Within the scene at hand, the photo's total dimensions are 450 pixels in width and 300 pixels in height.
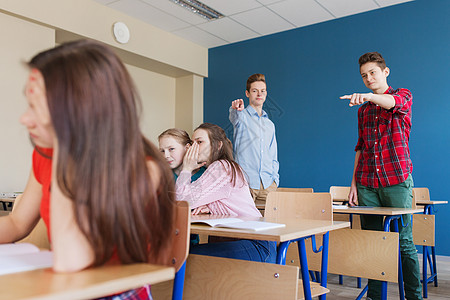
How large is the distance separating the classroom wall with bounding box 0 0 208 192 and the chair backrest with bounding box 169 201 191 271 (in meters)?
2.43

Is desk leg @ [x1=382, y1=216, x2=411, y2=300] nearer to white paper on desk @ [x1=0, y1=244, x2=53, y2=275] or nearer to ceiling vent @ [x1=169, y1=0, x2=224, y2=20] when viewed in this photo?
white paper on desk @ [x1=0, y1=244, x2=53, y2=275]

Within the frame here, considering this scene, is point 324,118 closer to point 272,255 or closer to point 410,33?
point 410,33

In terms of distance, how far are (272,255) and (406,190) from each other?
3.80 ft

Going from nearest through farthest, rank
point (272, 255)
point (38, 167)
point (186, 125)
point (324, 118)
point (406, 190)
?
point (38, 167) < point (272, 255) < point (406, 190) < point (324, 118) < point (186, 125)

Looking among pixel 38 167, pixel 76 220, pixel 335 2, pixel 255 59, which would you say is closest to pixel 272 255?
pixel 38 167

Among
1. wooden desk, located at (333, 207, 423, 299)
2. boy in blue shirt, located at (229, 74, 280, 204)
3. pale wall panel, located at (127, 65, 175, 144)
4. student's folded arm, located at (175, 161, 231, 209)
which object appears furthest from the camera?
pale wall panel, located at (127, 65, 175, 144)

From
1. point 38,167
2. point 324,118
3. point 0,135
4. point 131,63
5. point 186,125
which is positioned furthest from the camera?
point 186,125

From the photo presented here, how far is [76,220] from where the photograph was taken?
65 centimetres

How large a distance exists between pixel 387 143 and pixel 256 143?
1.08 meters

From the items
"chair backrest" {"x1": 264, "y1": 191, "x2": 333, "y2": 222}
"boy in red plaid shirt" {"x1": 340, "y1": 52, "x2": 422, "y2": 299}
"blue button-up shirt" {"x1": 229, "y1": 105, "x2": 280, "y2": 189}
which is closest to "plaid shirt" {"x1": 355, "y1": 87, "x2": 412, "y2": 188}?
"boy in red plaid shirt" {"x1": 340, "y1": 52, "x2": 422, "y2": 299}

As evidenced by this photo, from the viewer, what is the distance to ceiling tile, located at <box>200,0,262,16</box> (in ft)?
15.0

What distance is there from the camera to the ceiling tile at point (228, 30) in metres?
5.16

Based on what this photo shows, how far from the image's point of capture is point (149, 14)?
492 centimetres

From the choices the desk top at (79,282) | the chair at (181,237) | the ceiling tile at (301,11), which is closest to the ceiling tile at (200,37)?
the ceiling tile at (301,11)
